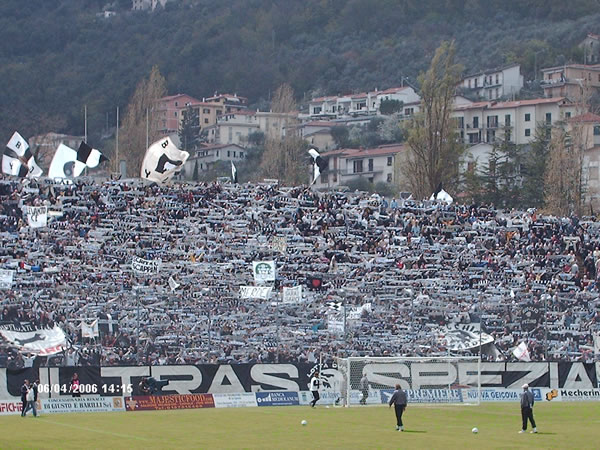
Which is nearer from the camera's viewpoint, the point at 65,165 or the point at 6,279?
the point at 6,279

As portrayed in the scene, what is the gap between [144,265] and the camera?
5181cm

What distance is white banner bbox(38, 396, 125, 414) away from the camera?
40219 mm

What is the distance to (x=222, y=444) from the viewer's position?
29.1 metres

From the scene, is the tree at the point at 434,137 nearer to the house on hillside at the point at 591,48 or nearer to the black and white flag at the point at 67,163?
the black and white flag at the point at 67,163

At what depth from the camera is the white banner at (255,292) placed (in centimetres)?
4925

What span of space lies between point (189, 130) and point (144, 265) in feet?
431

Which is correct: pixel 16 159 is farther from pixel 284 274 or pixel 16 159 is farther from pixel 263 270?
pixel 263 270

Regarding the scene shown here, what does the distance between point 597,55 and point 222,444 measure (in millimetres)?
157714

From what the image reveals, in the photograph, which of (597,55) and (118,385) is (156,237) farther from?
(597,55)

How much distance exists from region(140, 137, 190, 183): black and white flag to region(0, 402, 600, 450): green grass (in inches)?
1076

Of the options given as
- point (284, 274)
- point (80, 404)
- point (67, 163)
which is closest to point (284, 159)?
point (67, 163)


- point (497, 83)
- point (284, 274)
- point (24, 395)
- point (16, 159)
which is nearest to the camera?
point (24, 395)

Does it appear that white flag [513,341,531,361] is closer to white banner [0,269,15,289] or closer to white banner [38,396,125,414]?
white banner [38,396,125,414]

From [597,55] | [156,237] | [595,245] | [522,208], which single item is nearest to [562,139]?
[522,208]
